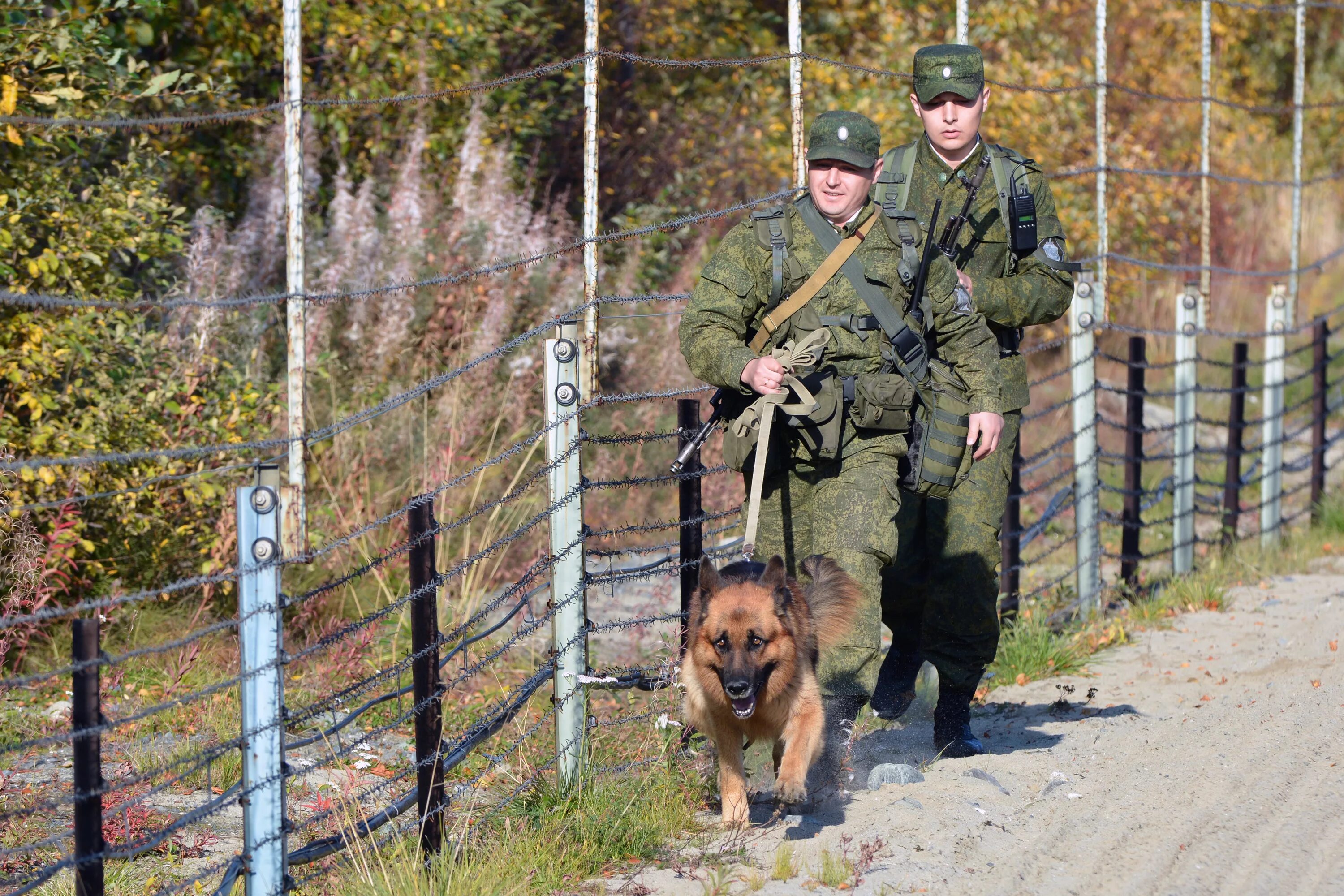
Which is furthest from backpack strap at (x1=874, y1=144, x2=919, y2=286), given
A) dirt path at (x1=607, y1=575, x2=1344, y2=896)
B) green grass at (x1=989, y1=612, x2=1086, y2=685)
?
green grass at (x1=989, y1=612, x2=1086, y2=685)

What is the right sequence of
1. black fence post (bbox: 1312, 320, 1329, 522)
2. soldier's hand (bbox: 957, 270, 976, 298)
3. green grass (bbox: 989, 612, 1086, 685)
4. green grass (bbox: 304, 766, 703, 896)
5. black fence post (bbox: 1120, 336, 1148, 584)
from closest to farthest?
green grass (bbox: 304, 766, 703, 896) < soldier's hand (bbox: 957, 270, 976, 298) < green grass (bbox: 989, 612, 1086, 685) < black fence post (bbox: 1120, 336, 1148, 584) < black fence post (bbox: 1312, 320, 1329, 522)

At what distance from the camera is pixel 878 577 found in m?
4.56

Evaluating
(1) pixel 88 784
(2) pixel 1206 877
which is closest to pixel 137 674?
(1) pixel 88 784

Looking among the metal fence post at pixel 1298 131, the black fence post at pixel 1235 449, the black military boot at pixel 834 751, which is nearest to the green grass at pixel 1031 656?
the black military boot at pixel 834 751

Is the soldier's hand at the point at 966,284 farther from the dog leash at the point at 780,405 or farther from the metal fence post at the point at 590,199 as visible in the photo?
the metal fence post at the point at 590,199

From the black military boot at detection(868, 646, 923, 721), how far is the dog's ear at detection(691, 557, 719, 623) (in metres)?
1.55

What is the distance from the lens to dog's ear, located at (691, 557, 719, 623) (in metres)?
4.34

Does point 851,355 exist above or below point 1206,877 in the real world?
above

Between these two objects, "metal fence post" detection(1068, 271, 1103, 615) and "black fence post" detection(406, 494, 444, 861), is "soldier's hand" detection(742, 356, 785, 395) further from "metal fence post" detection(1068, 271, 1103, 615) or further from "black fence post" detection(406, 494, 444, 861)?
"metal fence post" detection(1068, 271, 1103, 615)

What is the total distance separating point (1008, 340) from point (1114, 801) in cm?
172

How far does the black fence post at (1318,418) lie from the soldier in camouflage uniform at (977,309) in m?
5.73

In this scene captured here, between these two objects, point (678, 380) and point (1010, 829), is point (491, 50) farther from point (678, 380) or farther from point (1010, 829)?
point (1010, 829)

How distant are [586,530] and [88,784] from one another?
75.1 inches

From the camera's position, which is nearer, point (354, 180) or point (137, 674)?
point (137, 674)
